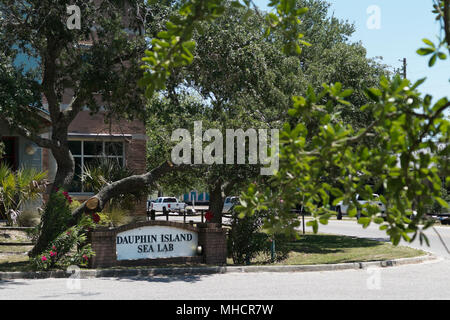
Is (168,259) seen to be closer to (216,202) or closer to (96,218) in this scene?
(96,218)

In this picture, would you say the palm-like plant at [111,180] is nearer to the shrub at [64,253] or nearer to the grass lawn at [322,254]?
the grass lawn at [322,254]

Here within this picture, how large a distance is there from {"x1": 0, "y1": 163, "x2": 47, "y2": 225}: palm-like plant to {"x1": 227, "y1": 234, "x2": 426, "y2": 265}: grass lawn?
684cm

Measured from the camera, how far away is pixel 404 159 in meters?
3.28

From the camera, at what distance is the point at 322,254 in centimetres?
1872

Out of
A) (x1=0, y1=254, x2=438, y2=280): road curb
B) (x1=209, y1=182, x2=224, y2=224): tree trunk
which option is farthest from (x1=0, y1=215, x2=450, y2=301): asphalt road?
(x1=209, y1=182, x2=224, y2=224): tree trunk

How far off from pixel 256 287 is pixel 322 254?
7809mm

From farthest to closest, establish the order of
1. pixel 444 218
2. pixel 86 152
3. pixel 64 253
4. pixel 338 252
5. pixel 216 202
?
pixel 444 218
pixel 86 152
pixel 216 202
pixel 338 252
pixel 64 253

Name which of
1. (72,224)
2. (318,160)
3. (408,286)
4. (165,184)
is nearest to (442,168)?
(318,160)

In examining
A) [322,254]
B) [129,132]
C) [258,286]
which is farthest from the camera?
[129,132]

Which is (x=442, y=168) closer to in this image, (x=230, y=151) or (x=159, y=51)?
(x=159, y=51)

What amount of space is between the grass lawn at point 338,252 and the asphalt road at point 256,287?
Result: 2.53m

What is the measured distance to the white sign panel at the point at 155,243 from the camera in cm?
1458

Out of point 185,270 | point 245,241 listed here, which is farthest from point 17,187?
point 185,270

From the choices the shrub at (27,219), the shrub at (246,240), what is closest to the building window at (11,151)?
the shrub at (27,219)
